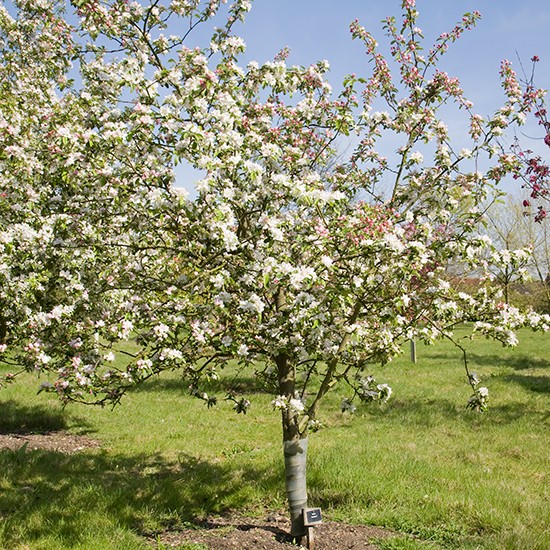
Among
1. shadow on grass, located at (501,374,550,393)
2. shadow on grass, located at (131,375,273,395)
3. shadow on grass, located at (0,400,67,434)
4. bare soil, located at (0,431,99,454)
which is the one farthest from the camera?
shadow on grass, located at (131,375,273,395)

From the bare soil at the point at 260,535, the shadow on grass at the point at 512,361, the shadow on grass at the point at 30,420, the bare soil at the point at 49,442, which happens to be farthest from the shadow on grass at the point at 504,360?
the bare soil at the point at 260,535

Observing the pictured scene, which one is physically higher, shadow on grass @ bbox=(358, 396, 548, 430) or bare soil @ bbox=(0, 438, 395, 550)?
shadow on grass @ bbox=(358, 396, 548, 430)

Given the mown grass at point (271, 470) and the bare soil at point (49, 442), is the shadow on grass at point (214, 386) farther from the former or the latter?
the bare soil at point (49, 442)

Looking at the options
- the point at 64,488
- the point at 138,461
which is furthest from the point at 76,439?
the point at 64,488

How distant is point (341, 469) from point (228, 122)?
17.5 feet

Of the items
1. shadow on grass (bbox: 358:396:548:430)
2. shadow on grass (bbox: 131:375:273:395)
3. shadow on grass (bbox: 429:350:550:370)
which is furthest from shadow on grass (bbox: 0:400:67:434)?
shadow on grass (bbox: 429:350:550:370)

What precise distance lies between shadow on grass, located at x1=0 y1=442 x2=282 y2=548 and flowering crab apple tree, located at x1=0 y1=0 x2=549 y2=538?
1.59 metres

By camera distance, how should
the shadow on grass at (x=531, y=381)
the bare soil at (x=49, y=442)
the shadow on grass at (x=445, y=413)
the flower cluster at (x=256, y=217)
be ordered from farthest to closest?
the shadow on grass at (x=531, y=381), the shadow on grass at (x=445, y=413), the bare soil at (x=49, y=442), the flower cluster at (x=256, y=217)

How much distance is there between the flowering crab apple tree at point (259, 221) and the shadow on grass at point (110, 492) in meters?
1.59

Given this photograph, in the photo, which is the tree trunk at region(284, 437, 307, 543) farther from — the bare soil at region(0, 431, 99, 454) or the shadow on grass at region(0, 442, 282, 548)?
the bare soil at region(0, 431, 99, 454)

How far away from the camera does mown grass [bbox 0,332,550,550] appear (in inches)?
243

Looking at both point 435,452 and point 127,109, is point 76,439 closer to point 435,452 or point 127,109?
point 435,452

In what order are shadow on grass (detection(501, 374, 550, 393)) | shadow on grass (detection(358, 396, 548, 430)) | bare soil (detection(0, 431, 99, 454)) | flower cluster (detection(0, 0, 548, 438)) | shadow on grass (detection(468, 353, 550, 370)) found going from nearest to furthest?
1. flower cluster (detection(0, 0, 548, 438))
2. bare soil (detection(0, 431, 99, 454))
3. shadow on grass (detection(358, 396, 548, 430))
4. shadow on grass (detection(501, 374, 550, 393))
5. shadow on grass (detection(468, 353, 550, 370))

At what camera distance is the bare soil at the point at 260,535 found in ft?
19.1
